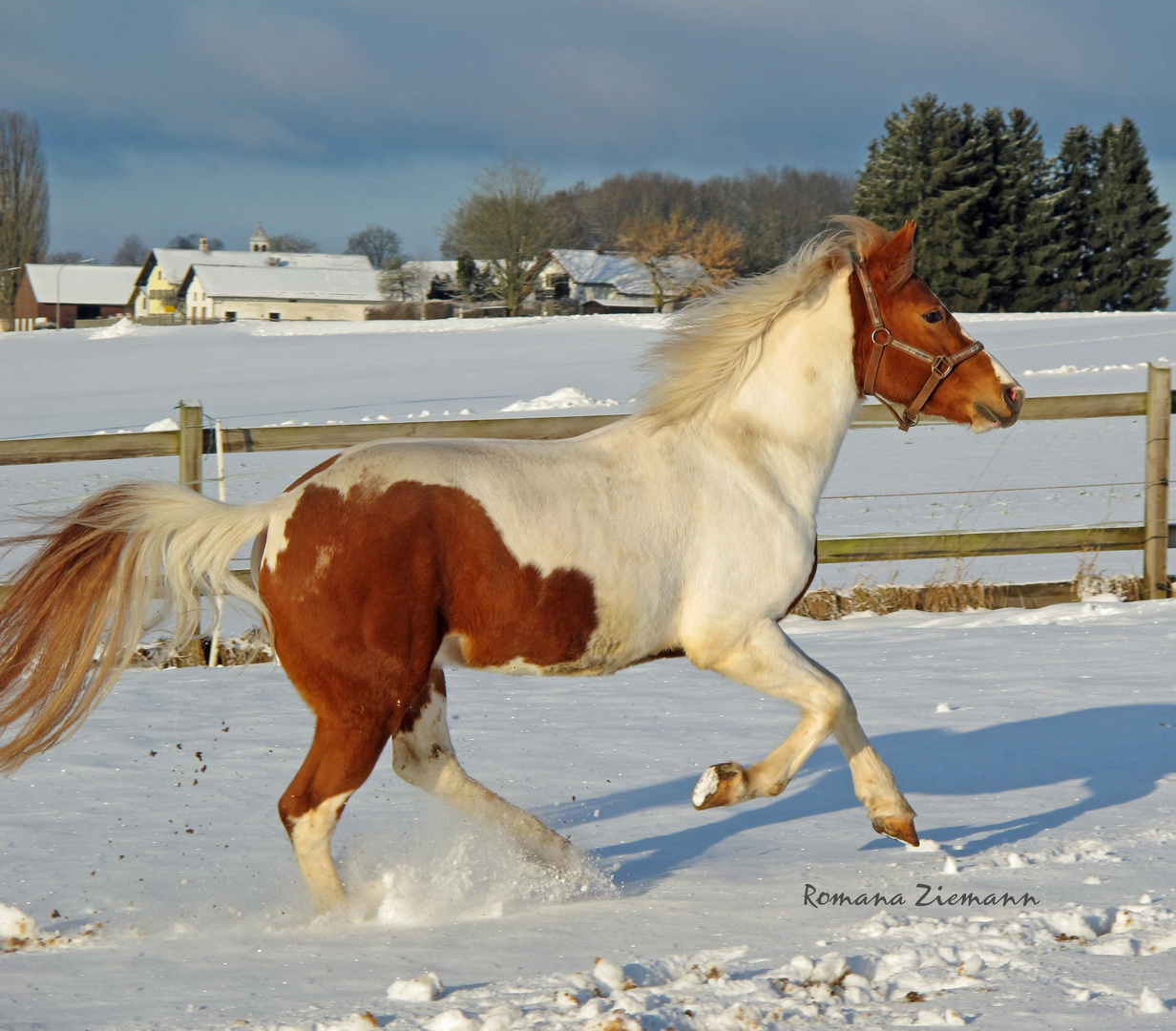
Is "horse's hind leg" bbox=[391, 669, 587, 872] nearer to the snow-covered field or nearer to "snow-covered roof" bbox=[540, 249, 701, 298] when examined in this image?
the snow-covered field

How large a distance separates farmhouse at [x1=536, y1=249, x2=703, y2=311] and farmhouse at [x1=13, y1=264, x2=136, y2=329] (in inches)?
1236

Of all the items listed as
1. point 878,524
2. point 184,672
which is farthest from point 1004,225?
point 184,672

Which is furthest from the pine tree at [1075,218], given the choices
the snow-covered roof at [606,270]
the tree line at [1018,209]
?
the snow-covered roof at [606,270]

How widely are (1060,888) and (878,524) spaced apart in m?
7.34

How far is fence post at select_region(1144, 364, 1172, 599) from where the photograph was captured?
7074 millimetres

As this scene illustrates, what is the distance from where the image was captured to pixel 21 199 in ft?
238

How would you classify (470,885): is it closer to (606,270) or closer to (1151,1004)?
(1151,1004)

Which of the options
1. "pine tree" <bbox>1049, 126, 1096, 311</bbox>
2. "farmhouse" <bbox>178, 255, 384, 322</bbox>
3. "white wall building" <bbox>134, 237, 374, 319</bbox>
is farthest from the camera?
Result: "white wall building" <bbox>134, 237, 374, 319</bbox>

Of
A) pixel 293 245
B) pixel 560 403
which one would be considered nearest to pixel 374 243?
pixel 293 245

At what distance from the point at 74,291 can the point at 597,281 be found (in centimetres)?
3756

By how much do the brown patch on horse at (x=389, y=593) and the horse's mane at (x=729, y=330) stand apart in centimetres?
76

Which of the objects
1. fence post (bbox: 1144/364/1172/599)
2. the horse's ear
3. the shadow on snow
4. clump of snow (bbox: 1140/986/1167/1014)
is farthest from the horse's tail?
fence post (bbox: 1144/364/1172/599)

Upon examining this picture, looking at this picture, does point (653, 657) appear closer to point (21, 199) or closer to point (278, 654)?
point (278, 654)

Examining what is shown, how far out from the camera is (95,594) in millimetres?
3277
